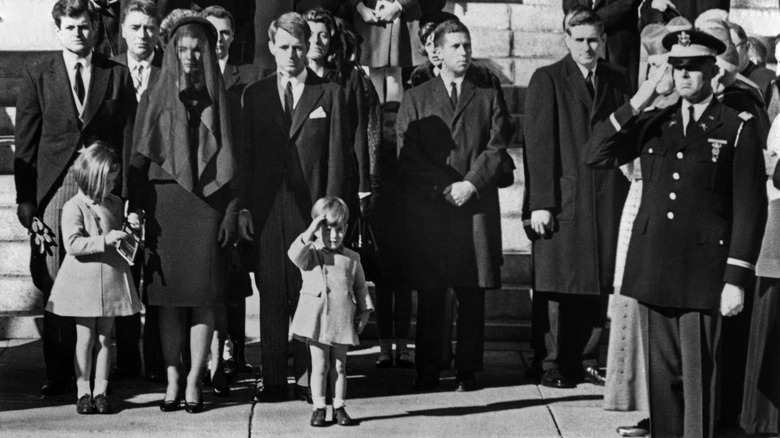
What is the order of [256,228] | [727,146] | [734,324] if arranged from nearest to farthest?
[727,146]
[734,324]
[256,228]

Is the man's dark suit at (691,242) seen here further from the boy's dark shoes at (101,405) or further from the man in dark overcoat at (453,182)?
the boy's dark shoes at (101,405)

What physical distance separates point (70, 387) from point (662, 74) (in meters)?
3.83

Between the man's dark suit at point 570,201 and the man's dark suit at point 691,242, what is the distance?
1415 mm

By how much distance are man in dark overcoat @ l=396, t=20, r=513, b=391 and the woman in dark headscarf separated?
1.33m

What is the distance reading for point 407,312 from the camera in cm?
981

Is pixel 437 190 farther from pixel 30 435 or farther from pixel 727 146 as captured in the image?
pixel 30 435

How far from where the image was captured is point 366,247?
948cm

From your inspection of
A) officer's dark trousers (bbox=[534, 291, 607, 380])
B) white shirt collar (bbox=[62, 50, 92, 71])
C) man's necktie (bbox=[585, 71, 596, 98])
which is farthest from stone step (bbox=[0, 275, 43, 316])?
man's necktie (bbox=[585, 71, 596, 98])

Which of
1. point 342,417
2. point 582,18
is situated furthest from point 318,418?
point 582,18

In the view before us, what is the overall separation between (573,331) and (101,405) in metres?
2.90


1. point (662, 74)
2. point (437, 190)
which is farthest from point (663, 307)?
point (437, 190)

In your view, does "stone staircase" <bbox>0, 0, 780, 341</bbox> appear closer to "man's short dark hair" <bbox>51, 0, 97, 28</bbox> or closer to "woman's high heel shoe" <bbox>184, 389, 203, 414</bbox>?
"man's short dark hair" <bbox>51, 0, 97, 28</bbox>

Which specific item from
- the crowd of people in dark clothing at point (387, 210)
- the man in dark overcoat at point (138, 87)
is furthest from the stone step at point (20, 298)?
the man in dark overcoat at point (138, 87)

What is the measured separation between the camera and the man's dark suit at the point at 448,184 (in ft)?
30.4
